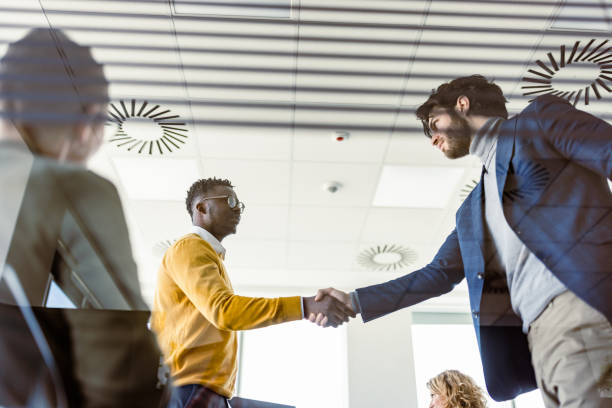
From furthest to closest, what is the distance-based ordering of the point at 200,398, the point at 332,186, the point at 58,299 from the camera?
the point at 332,186 < the point at 200,398 < the point at 58,299

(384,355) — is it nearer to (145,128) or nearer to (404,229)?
(404,229)

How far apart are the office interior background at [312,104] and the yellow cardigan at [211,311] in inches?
1.5

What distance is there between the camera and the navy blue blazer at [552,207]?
2.88 feet

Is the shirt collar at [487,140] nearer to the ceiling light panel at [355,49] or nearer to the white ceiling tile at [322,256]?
the ceiling light panel at [355,49]

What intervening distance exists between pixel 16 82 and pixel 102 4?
0.31 metres

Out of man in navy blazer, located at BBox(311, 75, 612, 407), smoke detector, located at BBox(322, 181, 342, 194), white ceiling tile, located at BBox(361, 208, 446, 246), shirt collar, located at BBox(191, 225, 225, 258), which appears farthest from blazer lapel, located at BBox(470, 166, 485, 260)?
smoke detector, located at BBox(322, 181, 342, 194)

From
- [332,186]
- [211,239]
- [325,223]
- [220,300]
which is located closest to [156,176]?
[211,239]

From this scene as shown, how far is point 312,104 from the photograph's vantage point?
1062 millimetres

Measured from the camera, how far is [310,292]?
3.70 ft

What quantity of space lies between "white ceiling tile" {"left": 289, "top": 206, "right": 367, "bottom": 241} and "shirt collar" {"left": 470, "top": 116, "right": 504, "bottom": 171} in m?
0.55

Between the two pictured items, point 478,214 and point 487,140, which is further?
point 478,214

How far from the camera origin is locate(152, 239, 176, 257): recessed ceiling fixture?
0.84m

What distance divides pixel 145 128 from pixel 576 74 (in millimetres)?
971

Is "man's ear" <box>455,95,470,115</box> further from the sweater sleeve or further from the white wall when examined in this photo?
the sweater sleeve
